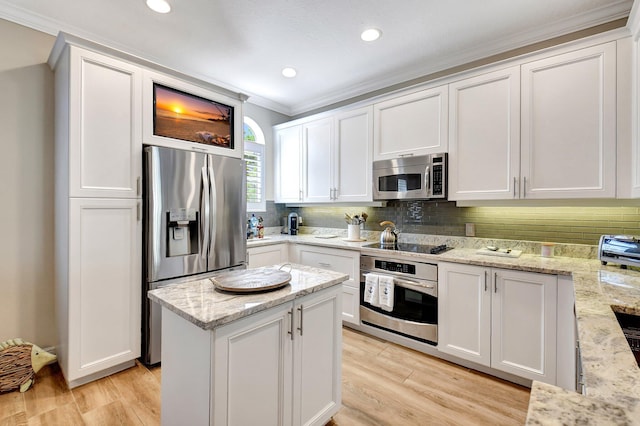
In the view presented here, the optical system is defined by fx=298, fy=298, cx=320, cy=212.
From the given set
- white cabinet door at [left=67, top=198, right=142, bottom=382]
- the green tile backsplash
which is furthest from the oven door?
white cabinet door at [left=67, top=198, right=142, bottom=382]

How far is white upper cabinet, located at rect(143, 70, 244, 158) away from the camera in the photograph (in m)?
2.41

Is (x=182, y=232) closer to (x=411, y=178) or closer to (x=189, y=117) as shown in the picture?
(x=189, y=117)

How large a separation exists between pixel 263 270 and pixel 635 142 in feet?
Answer: 8.03

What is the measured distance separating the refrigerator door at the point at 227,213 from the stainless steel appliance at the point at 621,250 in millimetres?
2796

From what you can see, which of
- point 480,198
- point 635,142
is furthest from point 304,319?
point 635,142

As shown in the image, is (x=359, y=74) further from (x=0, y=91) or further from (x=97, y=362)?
(x=97, y=362)

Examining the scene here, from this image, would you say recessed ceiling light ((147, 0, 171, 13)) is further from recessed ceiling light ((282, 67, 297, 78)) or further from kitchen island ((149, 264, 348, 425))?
kitchen island ((149, 264, 348, 425))

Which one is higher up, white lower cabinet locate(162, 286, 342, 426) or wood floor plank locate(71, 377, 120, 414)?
white lower cabinet locate(162, 286, 342, 426)

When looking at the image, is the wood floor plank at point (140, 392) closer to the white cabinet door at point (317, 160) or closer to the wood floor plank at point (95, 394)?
the wood floor plank at point (95, 394)

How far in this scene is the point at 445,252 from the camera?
8.62 feet

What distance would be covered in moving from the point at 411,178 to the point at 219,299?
2177 mm

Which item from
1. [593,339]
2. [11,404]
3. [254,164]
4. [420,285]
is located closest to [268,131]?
[254,164]

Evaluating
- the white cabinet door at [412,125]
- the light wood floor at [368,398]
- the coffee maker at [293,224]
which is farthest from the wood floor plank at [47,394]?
the white cabinet door at [412,125]

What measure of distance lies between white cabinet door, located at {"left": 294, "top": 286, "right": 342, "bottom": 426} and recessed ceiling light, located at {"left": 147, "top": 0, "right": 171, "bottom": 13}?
227cm
